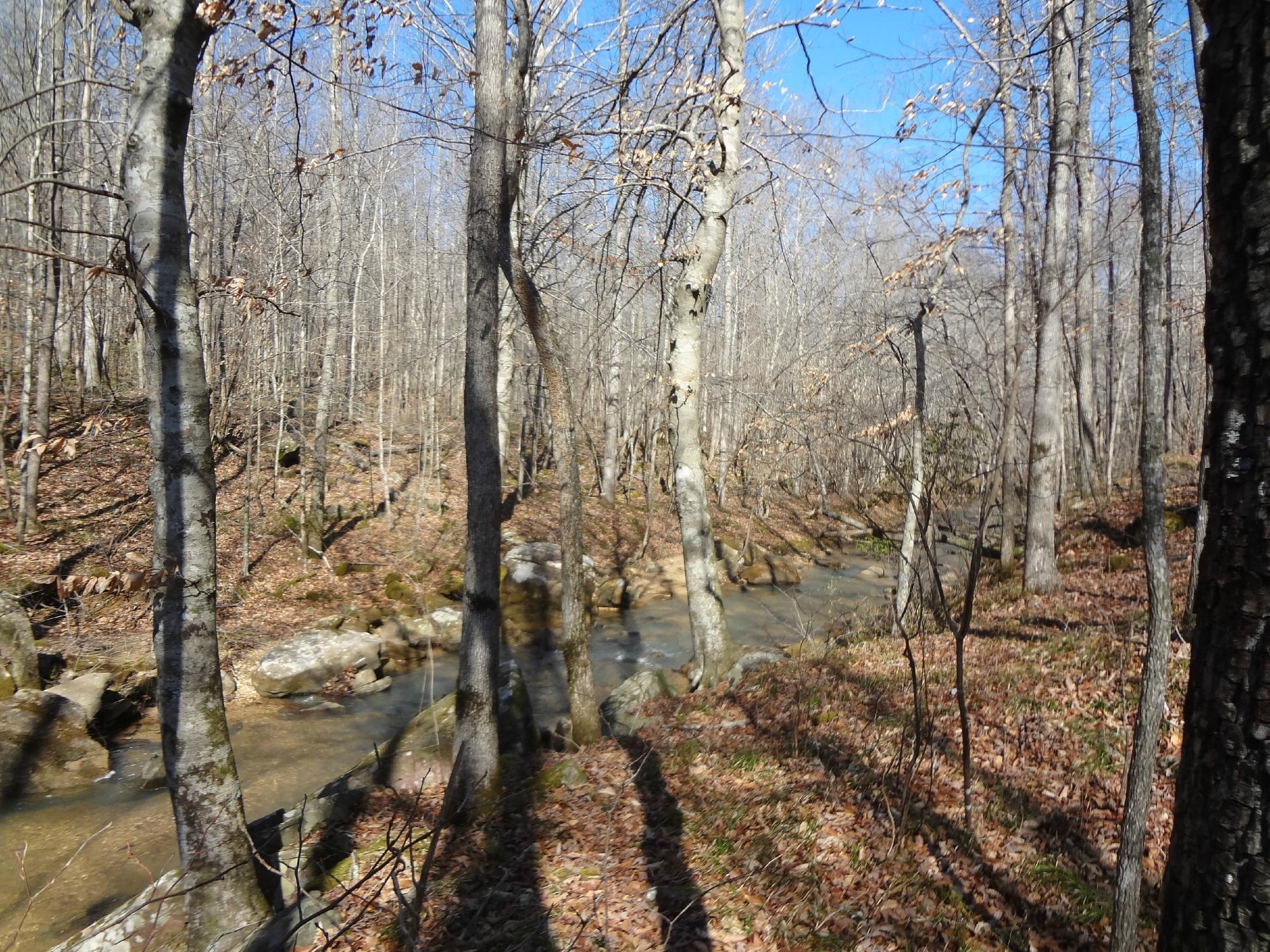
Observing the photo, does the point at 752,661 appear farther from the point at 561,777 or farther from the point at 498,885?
the point at 498,885

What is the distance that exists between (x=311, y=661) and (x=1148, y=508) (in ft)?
37.6

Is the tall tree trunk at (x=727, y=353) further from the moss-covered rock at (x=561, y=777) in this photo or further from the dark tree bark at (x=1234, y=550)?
the dark tree bark at (x=1234, y=550)

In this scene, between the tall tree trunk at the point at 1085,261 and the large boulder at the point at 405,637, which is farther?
the large boulder at the point at 405,637

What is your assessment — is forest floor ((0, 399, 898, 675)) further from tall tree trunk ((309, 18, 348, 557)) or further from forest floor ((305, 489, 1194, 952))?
forest floor ((305, 489, 1194, 952))

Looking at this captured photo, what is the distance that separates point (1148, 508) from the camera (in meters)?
3.47

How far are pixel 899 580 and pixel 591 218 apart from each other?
6517 mm

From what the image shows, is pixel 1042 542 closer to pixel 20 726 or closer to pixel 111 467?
pixel 20 726

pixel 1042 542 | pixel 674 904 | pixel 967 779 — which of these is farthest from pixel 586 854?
pixel 1042 542

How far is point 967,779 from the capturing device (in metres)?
4.45

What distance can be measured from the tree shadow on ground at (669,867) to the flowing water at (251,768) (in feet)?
6.39

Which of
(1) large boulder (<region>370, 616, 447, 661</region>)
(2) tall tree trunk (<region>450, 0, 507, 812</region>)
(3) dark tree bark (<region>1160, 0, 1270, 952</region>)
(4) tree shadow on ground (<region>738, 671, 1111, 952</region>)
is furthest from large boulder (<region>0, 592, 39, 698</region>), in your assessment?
(3) dark tree bark (<region>1160, 0, 1270, 952</region>)

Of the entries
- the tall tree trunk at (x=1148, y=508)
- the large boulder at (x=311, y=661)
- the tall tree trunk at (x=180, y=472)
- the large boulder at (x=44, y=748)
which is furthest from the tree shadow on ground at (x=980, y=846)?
the large boulder at (x=311, y=661)

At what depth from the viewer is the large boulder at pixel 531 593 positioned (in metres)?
14.8

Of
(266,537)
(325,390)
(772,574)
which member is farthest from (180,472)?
(772,574)
